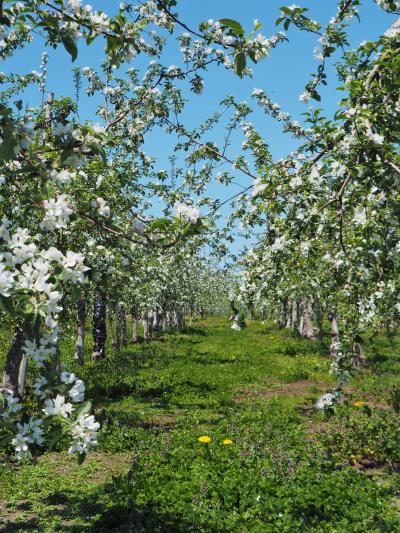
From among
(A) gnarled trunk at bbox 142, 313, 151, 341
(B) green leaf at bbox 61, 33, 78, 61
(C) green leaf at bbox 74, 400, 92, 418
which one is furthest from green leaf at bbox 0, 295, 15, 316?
(A) gnarled trunk at bbox 142, 313, 151, 341

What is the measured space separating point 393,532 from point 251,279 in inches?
131

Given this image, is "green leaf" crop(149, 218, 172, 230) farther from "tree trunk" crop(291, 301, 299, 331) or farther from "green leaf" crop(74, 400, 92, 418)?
"tree trunk" crop(291, 301, 299, 331)

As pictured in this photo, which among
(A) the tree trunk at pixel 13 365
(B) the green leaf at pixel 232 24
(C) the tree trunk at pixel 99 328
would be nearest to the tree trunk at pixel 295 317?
(C) the tree trunk at pixel 99 328

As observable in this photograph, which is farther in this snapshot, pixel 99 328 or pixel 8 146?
pixel 99 328

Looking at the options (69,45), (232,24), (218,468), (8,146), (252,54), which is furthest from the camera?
(218,468)

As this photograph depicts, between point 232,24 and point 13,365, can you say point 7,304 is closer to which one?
point 232,24

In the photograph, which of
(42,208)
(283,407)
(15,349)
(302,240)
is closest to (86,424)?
(42,208)

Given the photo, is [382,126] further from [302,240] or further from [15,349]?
[15,349]

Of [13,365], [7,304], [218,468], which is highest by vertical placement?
[7,304]

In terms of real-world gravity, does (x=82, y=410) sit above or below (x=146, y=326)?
below

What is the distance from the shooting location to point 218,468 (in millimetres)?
7309

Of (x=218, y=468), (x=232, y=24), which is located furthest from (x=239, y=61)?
(x=218, y=468)

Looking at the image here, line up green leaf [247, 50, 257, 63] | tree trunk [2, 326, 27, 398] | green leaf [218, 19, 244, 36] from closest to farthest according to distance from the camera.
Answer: green leaf [218, 19, 244, 36], green leaf [247, 50, 257, 63], tree trunk [2, 326, 27, 398]

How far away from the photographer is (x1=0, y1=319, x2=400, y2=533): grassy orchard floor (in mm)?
5805
